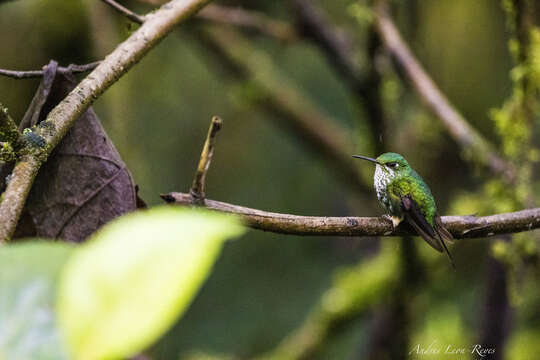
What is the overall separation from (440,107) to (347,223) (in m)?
1.26

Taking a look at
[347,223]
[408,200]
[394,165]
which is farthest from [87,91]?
[394,165]

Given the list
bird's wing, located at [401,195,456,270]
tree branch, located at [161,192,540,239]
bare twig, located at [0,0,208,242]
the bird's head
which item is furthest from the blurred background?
bird's wing, located at [401,195,456,270]

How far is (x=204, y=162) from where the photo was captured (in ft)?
2.69

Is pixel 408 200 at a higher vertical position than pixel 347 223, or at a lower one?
lower

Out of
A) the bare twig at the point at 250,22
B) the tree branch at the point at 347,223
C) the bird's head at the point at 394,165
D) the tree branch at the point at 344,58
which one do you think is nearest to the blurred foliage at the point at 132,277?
the tree branch at the point at 347,223

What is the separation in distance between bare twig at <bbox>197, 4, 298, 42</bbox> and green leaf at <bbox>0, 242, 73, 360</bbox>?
241cm

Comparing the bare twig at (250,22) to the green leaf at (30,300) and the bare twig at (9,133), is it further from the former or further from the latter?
the green leaf at (30,300)

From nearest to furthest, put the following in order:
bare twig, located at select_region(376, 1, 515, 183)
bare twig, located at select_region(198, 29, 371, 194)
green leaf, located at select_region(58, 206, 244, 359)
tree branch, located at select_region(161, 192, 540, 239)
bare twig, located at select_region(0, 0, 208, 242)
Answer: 1. green leaf, located at select_region(58, 206, 244, 359)
2. bare twig, located at select_region(0, 0, 208, 242)
3. tree branch, located at select_region(161, 192, 540, 239)
4. bare twig, located at select_region(376, 1, 515, 183)
5. bare twig, located at select_region(198, 29, 371, 194)

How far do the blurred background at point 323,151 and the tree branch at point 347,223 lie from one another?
0.59 m

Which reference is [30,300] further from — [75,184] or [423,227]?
[423,227]

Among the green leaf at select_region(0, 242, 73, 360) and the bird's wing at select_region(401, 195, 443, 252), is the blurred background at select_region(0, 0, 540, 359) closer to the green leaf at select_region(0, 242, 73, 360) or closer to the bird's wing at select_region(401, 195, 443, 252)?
the bird's wing at select_region(401, 195, 443, 252)

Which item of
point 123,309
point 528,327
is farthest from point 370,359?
point 123,309

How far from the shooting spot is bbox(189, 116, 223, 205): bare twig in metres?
0.79

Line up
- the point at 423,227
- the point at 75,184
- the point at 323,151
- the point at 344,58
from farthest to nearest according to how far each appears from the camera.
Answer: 1. the point at 323,151
2. the point at 344,58
3. the point at 423,227
4. the point at 75,184
